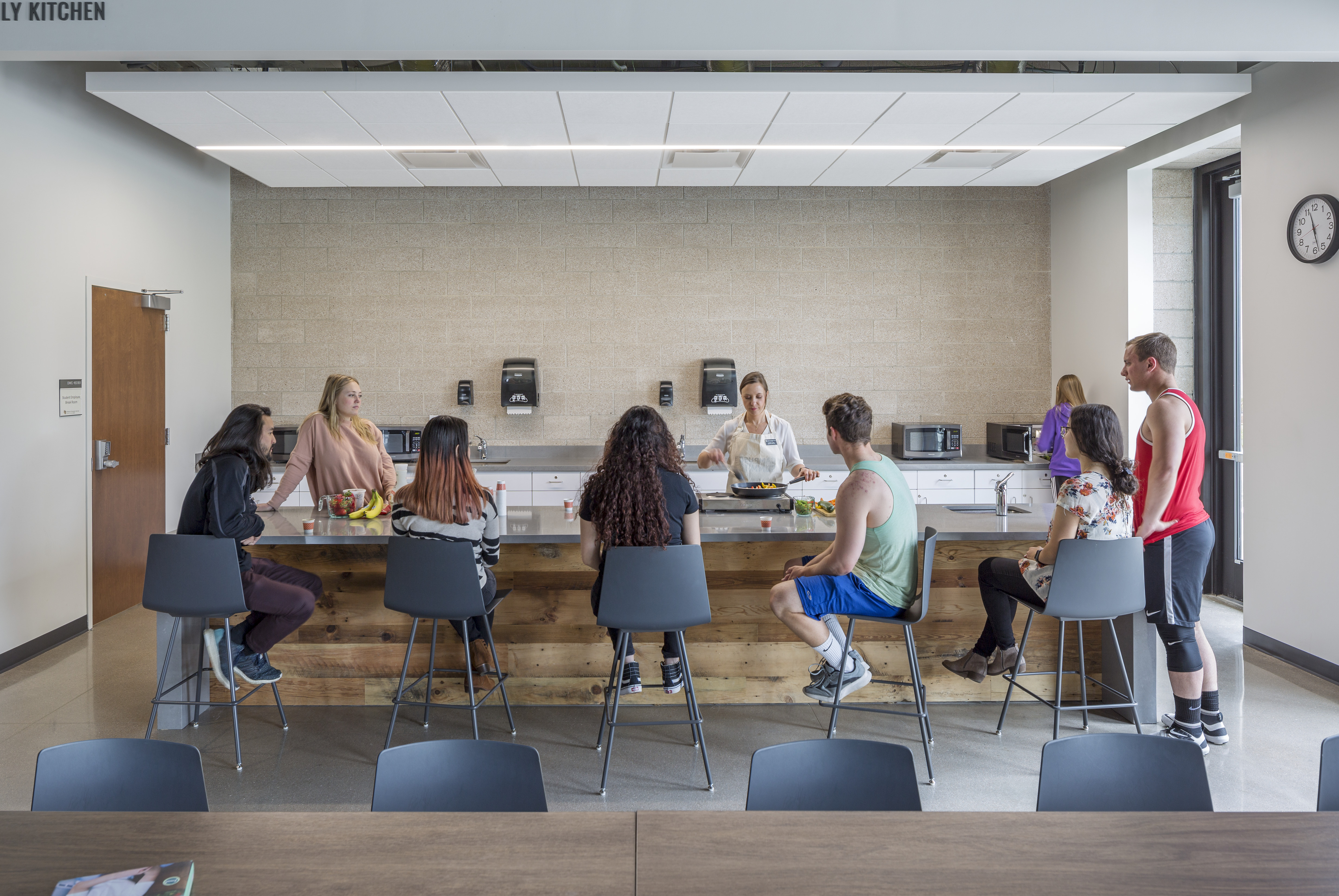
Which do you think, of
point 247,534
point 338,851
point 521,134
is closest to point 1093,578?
point 338,851

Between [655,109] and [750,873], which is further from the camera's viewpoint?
[655,109]

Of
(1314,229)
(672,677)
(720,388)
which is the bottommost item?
(672,677)

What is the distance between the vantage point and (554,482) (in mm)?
6266

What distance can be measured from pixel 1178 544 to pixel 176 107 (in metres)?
4.94

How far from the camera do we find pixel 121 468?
5.35 metres

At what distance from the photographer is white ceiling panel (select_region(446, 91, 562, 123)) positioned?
14.0 ft

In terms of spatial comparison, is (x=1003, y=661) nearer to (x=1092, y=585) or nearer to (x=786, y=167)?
(x=1092, y=585)

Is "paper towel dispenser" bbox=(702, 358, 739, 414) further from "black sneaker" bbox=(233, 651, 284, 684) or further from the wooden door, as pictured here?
"black sneaker" bbox=(233, 651, 284, 684)

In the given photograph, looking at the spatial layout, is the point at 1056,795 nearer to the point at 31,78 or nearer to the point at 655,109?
the point at 655,109

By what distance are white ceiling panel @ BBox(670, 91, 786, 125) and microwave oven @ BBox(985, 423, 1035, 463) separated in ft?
9.69

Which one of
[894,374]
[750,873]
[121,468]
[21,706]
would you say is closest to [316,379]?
[121,468]

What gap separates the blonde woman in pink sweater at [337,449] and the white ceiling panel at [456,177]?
6.40 ft

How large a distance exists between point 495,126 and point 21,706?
11.4 ft

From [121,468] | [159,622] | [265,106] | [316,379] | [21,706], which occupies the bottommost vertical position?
[21,706]
